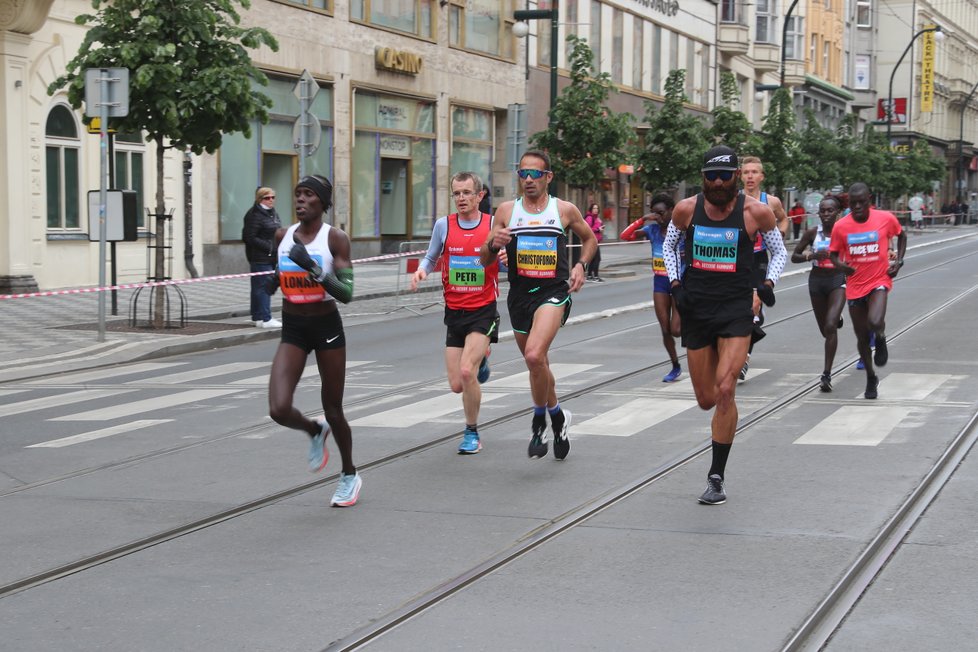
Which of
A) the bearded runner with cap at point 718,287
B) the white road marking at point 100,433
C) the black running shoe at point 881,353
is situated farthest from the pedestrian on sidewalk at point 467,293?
the black running shoe at point 881,353

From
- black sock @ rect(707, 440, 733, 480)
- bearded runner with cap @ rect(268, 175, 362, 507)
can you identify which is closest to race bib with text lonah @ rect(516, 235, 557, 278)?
bearded runner with cap @ rect(268, 175, 362, 507)

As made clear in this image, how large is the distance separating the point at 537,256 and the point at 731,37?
52393 mm

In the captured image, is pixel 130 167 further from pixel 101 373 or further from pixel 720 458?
pixel 720 458

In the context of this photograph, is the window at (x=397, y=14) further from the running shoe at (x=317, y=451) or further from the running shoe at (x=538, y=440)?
the running shoe at (x=317, y=451)

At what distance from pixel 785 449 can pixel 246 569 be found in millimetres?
4222

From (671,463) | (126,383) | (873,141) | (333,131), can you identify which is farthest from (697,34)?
(671,463)

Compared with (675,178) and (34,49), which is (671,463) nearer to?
(34,49)

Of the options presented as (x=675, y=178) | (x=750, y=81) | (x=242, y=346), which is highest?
(x=750, y=81)

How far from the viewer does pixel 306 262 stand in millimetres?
7020

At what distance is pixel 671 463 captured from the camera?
864 centimetres

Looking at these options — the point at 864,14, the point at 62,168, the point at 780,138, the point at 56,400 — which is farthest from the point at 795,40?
the point at 56,400

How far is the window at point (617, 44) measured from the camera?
157 feet

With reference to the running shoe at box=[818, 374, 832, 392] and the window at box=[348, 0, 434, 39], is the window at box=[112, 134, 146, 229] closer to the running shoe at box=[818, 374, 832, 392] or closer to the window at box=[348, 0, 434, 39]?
the window at box=[348, 0, 434, 39]

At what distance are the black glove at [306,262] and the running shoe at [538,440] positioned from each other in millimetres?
2324
